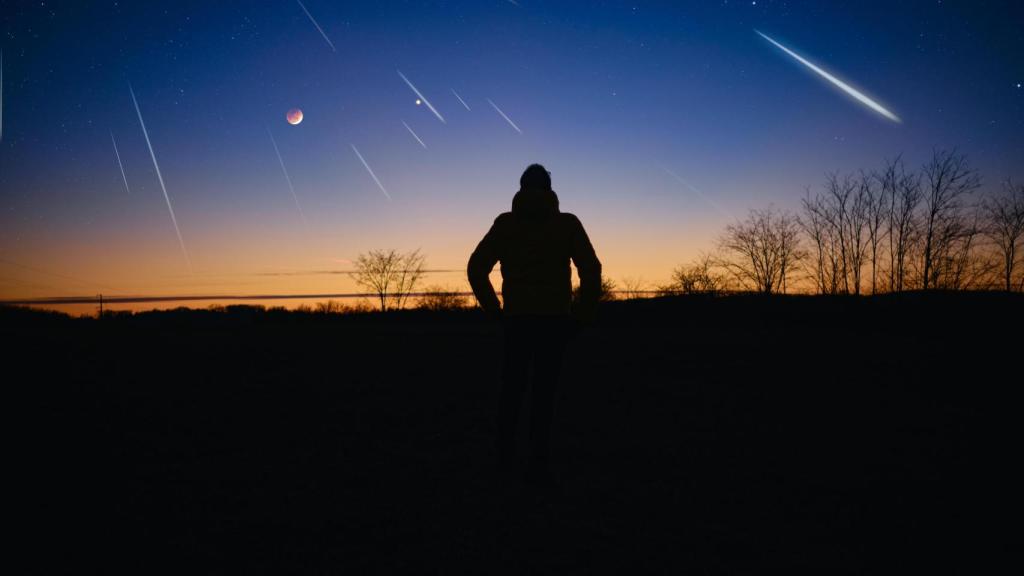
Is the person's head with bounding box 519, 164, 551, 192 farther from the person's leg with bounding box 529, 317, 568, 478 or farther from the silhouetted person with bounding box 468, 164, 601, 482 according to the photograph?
the person's leg with bounding box 529, 317, 568, 478

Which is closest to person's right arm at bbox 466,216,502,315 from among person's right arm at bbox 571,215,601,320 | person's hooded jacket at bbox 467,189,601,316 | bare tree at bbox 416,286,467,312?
person's hooded jacket at bbox 467,189,601,316

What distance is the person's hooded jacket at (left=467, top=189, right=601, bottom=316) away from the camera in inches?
135

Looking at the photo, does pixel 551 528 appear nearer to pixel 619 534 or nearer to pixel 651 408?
pixel 619 534

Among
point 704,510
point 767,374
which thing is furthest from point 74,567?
point 767,374

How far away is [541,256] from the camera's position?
3463 mm

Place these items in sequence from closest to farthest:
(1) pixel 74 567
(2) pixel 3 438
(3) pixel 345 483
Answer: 1. (1) pixel 74 567
2. (3) pixel 345 483
3. (2) pixel 3 438

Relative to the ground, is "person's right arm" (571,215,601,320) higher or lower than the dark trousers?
higher

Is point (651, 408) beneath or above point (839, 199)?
beneath

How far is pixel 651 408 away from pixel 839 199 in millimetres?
35015

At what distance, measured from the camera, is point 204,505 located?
295 centimetres

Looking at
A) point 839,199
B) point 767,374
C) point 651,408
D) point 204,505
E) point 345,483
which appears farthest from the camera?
point 839,199

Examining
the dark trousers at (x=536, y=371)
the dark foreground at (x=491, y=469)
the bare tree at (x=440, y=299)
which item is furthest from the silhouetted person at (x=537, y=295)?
the bare tree at (x=440, y=299)

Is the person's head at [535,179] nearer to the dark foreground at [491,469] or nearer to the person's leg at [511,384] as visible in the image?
the person's leg at [511,384]

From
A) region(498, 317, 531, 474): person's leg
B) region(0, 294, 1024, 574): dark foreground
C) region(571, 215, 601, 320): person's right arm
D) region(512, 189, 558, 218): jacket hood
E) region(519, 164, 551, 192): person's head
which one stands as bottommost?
region(0, 294, 1024, 574): dark foreground
